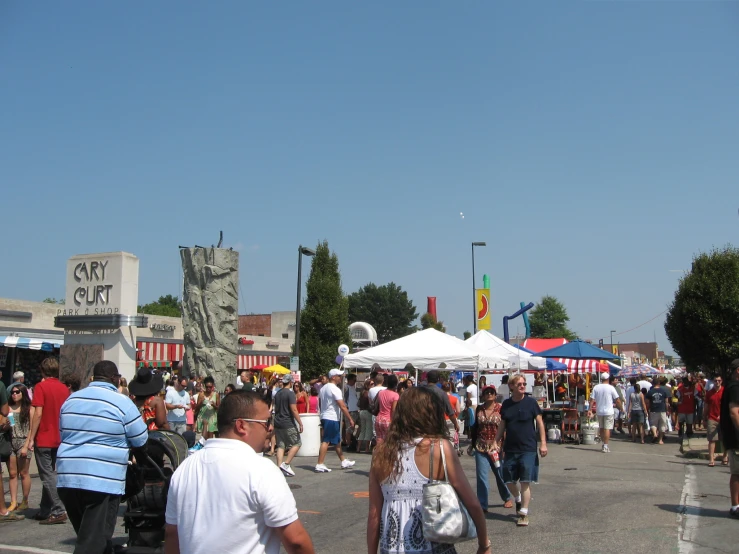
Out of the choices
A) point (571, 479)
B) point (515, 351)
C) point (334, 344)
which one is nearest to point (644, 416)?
point (515, 351)

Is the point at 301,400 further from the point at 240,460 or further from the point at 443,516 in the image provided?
the point at 240,460

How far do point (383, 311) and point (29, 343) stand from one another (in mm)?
67261

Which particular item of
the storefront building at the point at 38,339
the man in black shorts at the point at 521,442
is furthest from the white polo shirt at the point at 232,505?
the storefront building at the point at 38,339

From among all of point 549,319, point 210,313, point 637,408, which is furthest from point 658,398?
point 549,319

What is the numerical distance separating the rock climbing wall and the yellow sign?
69.8 feet

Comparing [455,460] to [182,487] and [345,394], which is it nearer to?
[182,487]

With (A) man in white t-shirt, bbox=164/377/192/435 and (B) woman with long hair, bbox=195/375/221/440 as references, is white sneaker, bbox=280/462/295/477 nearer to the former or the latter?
(B) woman with long hair, bbox=195/375/221/440

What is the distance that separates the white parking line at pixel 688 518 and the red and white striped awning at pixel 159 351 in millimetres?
25724

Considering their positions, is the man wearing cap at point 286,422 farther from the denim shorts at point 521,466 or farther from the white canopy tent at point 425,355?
the white canopy tent at point 425,355

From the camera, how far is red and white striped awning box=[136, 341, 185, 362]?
32344mm

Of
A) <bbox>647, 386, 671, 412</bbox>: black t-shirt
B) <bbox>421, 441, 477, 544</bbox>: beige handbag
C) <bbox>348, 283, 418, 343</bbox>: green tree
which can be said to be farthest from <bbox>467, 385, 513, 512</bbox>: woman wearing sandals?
<bbox>348, 283, 418, 343</bbox>: green tree

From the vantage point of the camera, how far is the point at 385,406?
1095 centimetres

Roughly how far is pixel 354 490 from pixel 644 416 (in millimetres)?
11037

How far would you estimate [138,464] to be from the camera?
5.54 meters
